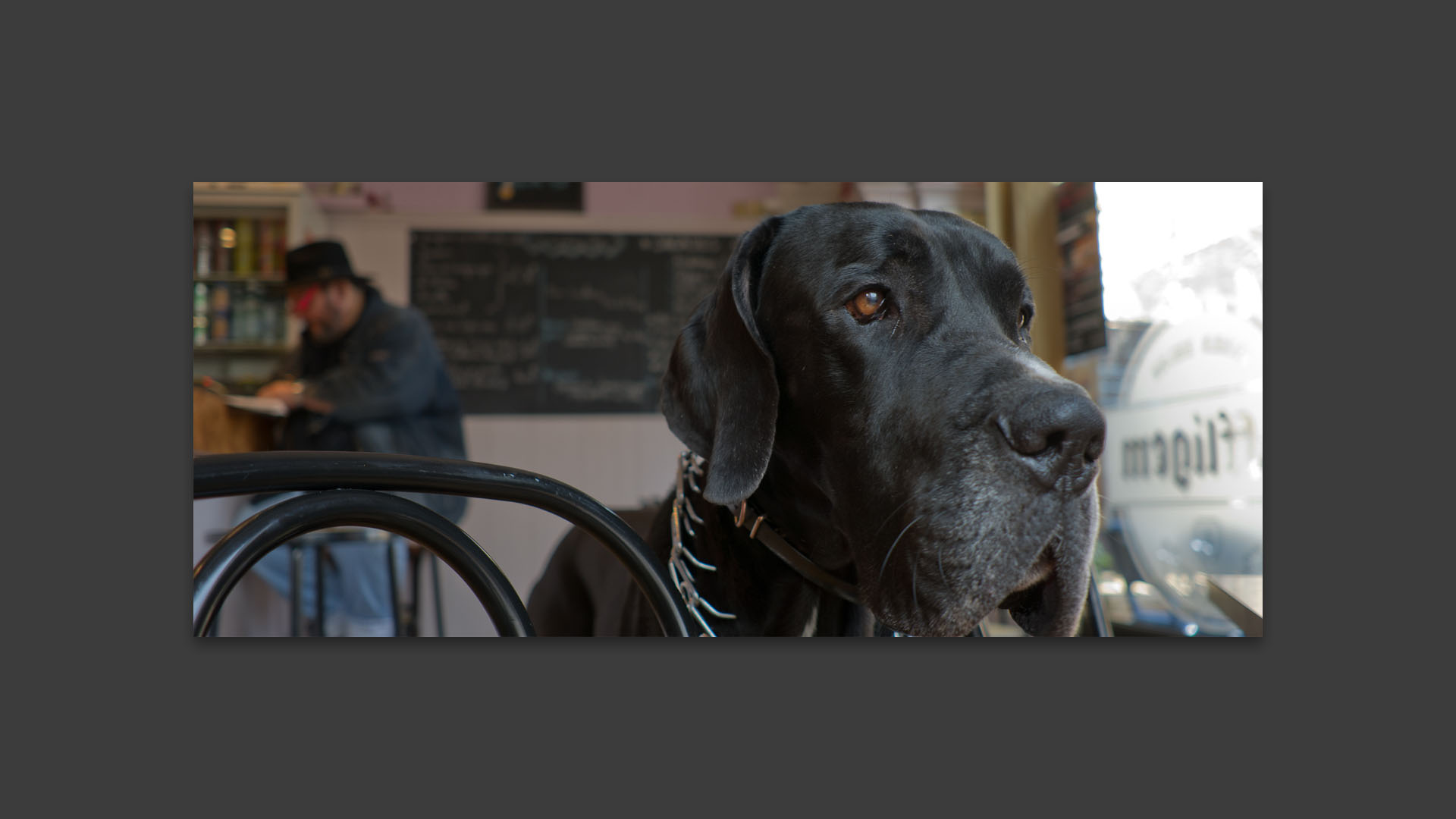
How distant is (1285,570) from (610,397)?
252 centimetres

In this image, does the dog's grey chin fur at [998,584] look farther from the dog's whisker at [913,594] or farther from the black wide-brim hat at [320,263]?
the black wide-brim hat at [320,263]

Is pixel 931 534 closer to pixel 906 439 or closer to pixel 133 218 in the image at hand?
pixel 906 439

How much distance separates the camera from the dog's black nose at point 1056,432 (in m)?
0.69

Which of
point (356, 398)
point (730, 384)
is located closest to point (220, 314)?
point (356, 398)

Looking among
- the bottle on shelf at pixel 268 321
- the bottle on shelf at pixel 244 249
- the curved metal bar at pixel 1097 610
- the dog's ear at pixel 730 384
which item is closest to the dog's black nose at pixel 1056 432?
the dog's ear at pixel 730 384

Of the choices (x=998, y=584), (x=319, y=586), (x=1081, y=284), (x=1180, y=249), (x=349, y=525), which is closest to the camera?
(x=349, y=525)

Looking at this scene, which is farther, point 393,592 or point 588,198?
point 588,198

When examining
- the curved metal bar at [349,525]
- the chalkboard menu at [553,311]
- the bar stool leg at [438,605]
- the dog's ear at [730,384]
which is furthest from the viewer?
the chalkboard menu at [553,311]

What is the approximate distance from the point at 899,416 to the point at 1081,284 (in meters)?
1.75

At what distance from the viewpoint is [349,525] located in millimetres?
628

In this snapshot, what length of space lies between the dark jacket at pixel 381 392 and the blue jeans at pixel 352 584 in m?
0.20

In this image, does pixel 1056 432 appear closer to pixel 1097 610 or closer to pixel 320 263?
pixel 1097 610

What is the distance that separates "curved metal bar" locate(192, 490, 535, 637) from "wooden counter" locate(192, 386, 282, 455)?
4.42 feet

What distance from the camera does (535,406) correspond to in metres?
3.64
